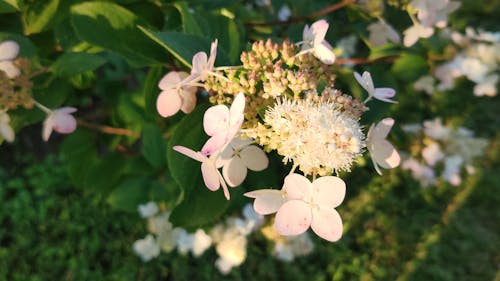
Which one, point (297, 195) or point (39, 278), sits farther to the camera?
point (39, 278)

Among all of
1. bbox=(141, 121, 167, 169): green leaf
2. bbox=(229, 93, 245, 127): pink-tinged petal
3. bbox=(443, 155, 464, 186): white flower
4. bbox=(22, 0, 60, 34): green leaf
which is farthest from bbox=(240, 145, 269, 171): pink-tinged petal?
bbox=(443, 155, 464, 186): white flower

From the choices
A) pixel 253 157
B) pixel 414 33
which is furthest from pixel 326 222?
pixel 414 33

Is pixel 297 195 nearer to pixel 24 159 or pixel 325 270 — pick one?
pixel 325 270

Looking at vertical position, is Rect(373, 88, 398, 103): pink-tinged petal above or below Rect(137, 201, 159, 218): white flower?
above

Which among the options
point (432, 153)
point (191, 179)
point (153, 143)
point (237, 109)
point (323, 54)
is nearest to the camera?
point (237, 109)

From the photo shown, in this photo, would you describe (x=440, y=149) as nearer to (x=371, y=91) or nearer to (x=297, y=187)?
(x=371, y=91)

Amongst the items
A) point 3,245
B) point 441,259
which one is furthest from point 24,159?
point 441,259

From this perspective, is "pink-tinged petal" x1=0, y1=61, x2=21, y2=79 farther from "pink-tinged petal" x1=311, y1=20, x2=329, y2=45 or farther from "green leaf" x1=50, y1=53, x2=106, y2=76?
"pink-tinged petal" x1=311, y1=20, x2=329, y2=45
